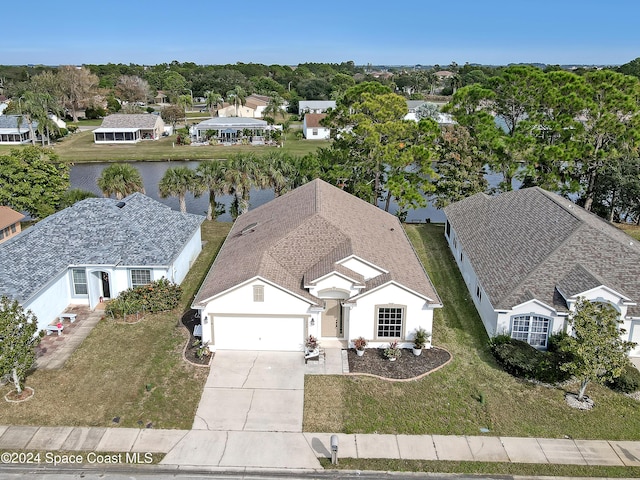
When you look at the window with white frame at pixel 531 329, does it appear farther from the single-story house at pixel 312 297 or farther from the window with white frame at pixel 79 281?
the window with white frame at pixel 79 281

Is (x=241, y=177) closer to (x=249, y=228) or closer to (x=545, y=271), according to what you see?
(x=249, y=228)

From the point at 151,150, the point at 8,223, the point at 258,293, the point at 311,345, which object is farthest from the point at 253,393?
the point at 151,150

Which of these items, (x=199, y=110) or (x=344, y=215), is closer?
(x=344, y=215)

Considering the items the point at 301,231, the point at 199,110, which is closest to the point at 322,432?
the point at 301,231

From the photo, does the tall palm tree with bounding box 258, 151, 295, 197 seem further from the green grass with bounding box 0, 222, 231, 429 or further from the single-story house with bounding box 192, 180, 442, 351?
the green grass with bounding box 0, 222, 231, 429

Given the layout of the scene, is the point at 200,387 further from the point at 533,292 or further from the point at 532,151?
the point at 532,151

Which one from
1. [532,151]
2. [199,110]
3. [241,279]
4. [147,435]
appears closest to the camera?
[147,435]

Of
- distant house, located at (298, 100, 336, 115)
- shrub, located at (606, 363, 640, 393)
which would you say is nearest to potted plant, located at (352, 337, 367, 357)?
shrub, located at (606, 363, 640, 393)
